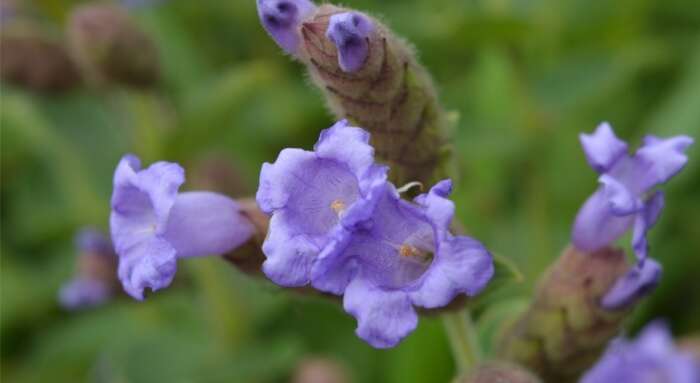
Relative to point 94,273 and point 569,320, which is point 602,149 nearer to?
point 569,320

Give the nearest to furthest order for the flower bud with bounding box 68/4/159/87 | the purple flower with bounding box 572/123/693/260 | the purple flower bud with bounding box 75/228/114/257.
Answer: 1. the purple flower with bounding box 572/123/693/260
2. the flower bud with bounding box 68/4/159/87
3. the purple flower bud with bounding box 75/228/114/257

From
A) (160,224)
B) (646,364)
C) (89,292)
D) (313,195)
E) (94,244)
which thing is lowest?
(89,292)

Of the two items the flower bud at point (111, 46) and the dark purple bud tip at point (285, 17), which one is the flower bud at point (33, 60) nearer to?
the flower bud at point (111, 46)

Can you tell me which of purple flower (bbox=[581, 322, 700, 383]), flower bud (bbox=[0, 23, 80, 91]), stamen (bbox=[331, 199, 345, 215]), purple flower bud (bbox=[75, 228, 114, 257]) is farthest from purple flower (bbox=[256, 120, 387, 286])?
flower bud (bbox=[0, 23, 80, 91])

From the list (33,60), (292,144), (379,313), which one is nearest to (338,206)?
(379,313)

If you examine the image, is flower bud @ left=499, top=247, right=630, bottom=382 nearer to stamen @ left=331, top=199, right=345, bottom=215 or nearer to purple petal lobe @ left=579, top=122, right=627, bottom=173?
purple petal lobe @ left=579, top=122, right=627, bottom=173
